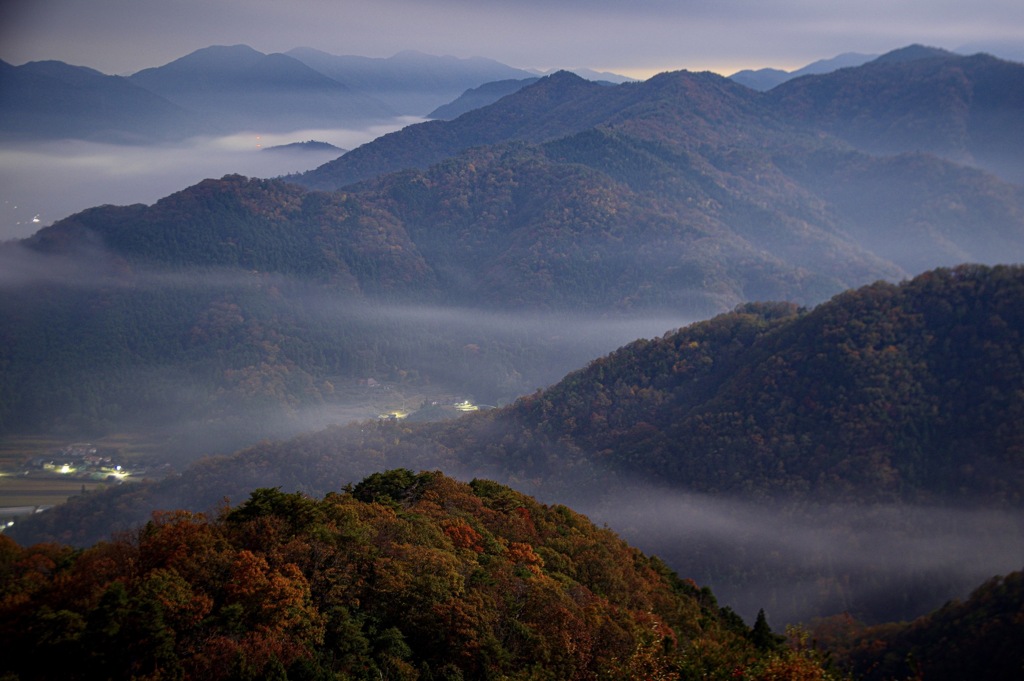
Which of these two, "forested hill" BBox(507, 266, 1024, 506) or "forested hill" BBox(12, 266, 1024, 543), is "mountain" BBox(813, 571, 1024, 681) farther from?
"forested hill" BBox(12, 266, 1024, 543)

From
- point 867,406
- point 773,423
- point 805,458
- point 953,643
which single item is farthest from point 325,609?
point 773,423

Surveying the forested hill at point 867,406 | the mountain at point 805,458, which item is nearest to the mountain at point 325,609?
the mountain at point 805,458

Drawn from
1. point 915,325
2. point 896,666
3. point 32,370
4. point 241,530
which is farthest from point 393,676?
point 32,370

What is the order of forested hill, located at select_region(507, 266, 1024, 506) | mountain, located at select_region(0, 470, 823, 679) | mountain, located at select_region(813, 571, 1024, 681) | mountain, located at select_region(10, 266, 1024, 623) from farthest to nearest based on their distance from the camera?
forested hill, located at select_region(507, 266, 1024, 506)
mountain, located at select_region(10, 266, 1024, 623)
mountain, located at select_region(813, 571, 1024, 681)
mountain, located at select_region(0, 470, 823, 679)

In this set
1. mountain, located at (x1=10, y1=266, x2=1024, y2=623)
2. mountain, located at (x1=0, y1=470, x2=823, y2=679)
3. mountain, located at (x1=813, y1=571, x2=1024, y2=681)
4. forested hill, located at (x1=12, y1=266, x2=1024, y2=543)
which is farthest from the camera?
forested hill, located at (x1=12, y1=266, x2=1024, y2=543)

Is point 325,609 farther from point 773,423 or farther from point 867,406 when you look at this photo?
point 773,423

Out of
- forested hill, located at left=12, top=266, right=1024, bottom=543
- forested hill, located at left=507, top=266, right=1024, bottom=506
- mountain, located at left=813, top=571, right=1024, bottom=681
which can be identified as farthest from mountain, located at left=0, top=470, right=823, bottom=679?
forested hill, located at left=12, top=266, right=1024, bottom=543

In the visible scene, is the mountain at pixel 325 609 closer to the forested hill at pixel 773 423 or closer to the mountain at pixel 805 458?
the mountain at pixel 805 458
